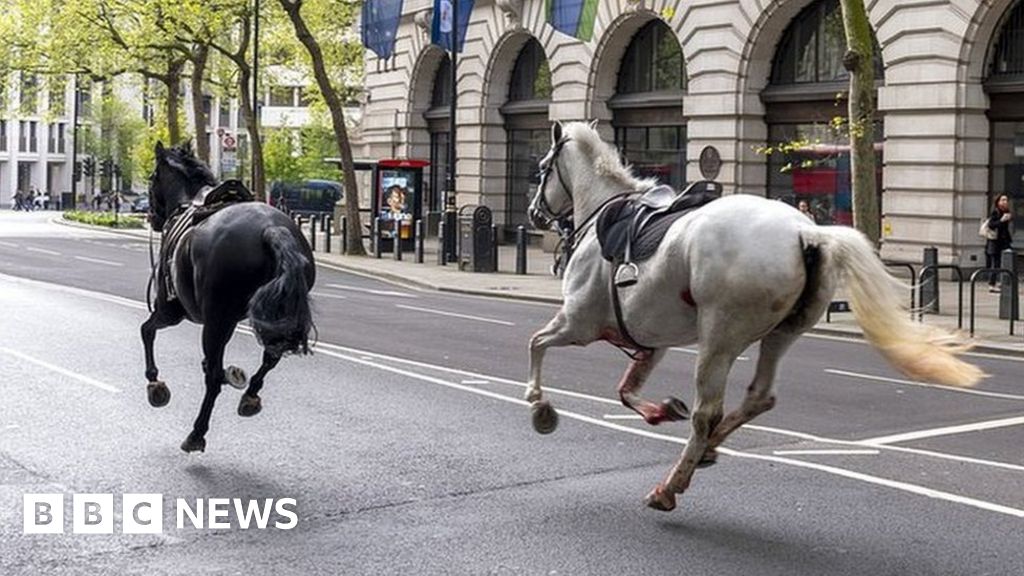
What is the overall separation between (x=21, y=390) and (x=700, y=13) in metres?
27.5

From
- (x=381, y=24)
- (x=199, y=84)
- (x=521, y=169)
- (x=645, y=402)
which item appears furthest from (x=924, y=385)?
(x=199, y=84)

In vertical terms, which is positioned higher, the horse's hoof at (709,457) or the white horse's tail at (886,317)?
the white horse's tail at (886,317)

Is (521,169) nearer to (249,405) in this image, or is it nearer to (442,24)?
(442,24)

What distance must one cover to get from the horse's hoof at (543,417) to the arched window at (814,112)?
26139mm

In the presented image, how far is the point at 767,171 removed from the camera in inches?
1468

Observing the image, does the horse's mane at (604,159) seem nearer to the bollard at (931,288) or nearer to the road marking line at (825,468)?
the road marking line at (825,468)

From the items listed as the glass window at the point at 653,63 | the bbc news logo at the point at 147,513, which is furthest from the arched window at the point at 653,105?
the bbc news logo at the point at 147,513

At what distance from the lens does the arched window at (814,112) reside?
34.8m

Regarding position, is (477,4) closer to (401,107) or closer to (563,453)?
(401,107)

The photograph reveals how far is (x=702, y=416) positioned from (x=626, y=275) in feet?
3.28

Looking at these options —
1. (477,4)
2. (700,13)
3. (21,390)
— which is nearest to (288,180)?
(477,4)

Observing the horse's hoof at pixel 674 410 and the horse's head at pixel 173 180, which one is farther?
the horse's head at pixel 173 180

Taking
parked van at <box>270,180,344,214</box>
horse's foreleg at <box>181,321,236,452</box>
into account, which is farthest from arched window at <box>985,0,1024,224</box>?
parked van at <box>270,180,344,214</box>

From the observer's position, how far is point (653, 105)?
1617 inches
